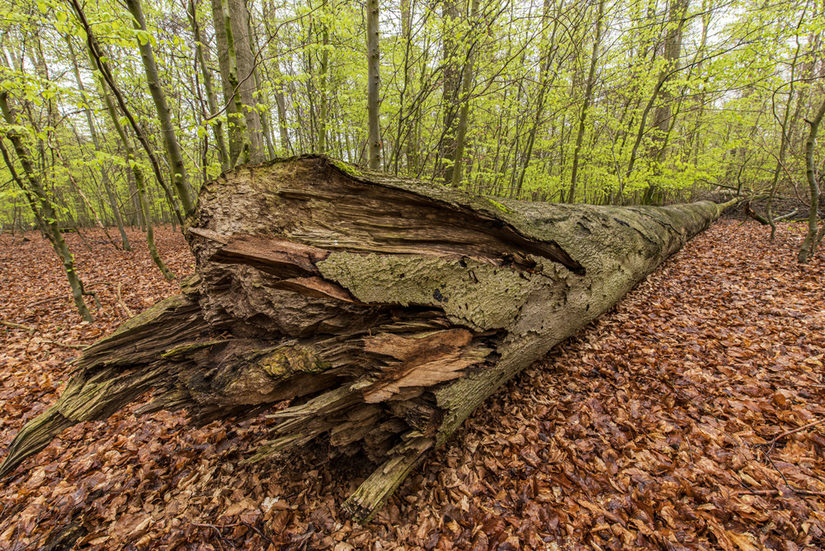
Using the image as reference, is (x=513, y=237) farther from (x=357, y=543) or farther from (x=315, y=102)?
(x=315, y=102)

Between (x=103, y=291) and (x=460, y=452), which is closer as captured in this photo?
(x=460, y=452)

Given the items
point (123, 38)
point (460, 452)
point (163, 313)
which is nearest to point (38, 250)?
point (123, 38)

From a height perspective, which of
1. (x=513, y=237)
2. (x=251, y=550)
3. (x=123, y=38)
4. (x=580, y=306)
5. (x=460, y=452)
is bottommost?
(x=251, y=550)

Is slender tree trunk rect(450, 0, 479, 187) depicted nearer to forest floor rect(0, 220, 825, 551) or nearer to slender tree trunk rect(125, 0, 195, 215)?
slender tree trunk rect(125, 0, 195, 215)

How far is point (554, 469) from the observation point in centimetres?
253

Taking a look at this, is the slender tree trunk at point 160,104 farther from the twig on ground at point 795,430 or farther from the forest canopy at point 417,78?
the twig on ground at point 795,430

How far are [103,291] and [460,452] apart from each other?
9.92 metres

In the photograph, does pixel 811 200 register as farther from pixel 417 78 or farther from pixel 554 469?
pixel 417 78

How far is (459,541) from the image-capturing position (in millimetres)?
2156

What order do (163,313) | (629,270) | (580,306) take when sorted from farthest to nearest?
1. (629,270)
2. (580,306)
3. (163,313)

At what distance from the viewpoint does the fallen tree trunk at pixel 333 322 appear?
2141 mm

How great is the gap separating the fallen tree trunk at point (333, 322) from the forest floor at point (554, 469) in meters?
0.56

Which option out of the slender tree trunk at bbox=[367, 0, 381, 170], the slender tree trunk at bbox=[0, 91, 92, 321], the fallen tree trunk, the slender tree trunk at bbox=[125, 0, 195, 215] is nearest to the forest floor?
the fallen tree trunk

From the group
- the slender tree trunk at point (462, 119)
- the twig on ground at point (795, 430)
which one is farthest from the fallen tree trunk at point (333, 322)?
the slender tree trunk at point (462, 119)
